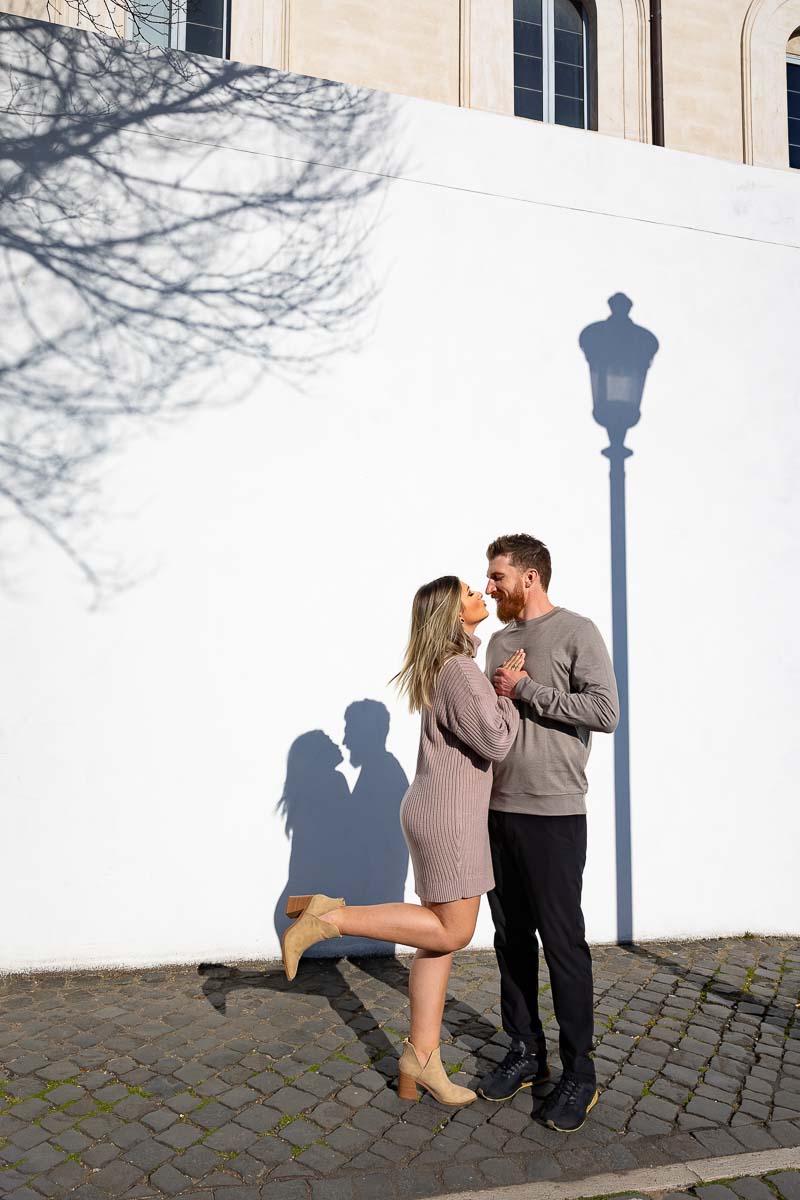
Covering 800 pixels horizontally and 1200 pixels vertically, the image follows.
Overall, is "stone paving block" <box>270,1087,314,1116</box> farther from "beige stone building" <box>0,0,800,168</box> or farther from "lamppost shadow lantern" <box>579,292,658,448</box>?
"beige stone building" <box>0,0,800,168</box>

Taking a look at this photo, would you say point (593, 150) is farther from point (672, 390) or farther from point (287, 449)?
point (287, 449)

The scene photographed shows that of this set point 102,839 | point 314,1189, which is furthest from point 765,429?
point 314,1189

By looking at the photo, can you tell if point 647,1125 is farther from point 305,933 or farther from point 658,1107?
point 305,933

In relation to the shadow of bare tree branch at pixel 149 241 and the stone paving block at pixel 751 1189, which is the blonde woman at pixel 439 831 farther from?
the shadow of bare tree branch at pixel 149 241

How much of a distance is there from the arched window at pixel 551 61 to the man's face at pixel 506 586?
32.2ft

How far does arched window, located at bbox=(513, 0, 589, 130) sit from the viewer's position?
38.9ft

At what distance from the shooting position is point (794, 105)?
13.3m

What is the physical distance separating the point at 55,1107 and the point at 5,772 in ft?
6.27

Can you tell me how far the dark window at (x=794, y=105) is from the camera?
43.1 ft

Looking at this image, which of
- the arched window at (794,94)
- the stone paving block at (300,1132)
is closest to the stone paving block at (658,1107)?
the stone paving block at (300,1132)

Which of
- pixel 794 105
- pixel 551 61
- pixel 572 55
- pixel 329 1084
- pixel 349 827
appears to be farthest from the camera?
pixel 794 105

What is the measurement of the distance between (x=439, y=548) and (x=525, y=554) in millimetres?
1944

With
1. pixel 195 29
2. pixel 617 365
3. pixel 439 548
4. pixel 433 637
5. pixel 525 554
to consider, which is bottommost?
pixel 433 637

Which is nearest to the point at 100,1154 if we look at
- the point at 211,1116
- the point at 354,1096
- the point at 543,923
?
the point at 211,1116
